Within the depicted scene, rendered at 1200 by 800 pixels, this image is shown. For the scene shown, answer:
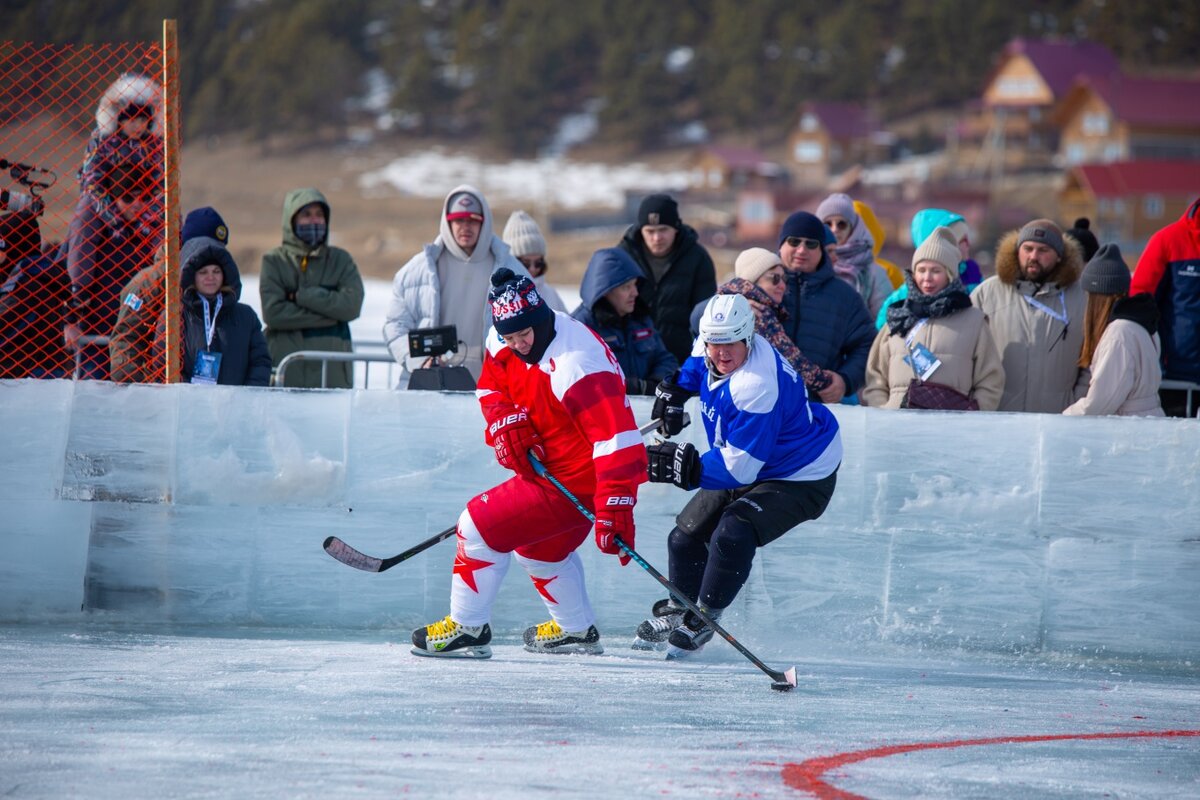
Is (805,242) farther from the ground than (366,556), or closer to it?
farther from the ground

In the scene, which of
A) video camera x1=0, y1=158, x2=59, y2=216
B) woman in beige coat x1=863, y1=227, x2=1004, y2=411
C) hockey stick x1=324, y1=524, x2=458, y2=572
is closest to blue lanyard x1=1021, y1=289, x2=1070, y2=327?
woman in beige coat x1=863, y1=227, x2=1004, y2=411

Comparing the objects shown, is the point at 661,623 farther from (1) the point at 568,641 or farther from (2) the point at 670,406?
(2) the point at 670,406

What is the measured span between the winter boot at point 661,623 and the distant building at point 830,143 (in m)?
54.8

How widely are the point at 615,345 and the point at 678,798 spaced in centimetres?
280

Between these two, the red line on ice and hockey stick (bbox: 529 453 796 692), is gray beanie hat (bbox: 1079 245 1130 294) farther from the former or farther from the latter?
hockey stick (bbox: 529 453 796 692)

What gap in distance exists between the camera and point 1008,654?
20.2 ft

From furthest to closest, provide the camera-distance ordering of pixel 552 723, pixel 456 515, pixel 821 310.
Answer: pixel 821 310 → pixel 456 515 → pixel 552 723

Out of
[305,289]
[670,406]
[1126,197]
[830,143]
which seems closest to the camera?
[670,406]

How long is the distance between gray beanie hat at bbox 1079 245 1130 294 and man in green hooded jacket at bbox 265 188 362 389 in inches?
139

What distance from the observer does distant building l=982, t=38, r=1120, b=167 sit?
2388 inches

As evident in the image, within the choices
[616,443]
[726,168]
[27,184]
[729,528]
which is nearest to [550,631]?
[729,528]

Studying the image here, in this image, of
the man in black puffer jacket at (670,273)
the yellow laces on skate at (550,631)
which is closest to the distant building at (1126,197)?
the man in black puffer jacket at (670,273)

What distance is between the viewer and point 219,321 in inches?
266

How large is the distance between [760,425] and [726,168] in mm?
54066
